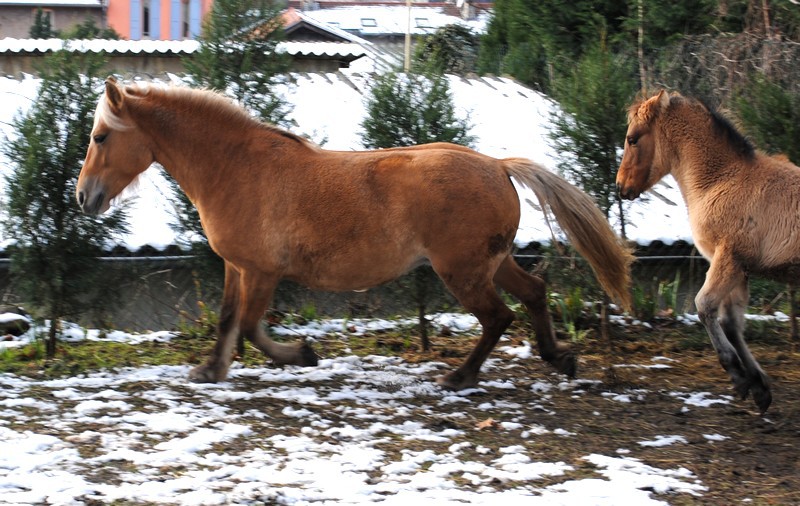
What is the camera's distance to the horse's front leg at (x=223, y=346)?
6.27 meters

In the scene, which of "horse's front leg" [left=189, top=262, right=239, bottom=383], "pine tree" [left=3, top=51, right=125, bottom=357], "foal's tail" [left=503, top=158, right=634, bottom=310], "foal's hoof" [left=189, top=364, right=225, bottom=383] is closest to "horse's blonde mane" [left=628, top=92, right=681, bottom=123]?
"foal's tail" [left=503, top=158, right=634, bottom=310]

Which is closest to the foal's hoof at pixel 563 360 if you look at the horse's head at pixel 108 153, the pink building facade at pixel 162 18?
the horse's head at pixel 108 153

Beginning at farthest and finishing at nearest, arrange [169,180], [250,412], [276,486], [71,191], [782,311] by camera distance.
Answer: [782,311], [169,180], [71,191], [250,412], [276,486]

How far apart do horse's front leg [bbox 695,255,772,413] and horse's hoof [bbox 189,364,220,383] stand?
3.07m

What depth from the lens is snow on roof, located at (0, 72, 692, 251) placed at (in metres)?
8.88

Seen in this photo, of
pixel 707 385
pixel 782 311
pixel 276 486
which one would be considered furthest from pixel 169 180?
pixel 782 311

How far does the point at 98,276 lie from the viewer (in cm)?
700

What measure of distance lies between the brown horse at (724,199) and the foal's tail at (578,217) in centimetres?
28

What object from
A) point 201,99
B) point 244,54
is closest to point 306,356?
point 201,99

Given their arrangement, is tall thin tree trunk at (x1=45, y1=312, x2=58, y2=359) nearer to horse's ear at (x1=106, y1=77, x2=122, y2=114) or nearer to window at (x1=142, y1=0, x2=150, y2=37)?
horse's ear at (x1=106, y1=77, x2=122, y2=114)

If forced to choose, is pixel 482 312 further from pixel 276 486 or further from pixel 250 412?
pixel 276 486

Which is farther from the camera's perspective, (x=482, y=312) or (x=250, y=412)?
(x=482, y=312)

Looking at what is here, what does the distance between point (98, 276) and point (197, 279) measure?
0.84 metres

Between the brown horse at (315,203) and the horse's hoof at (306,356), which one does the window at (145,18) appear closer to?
the brown horse at (315,203)
